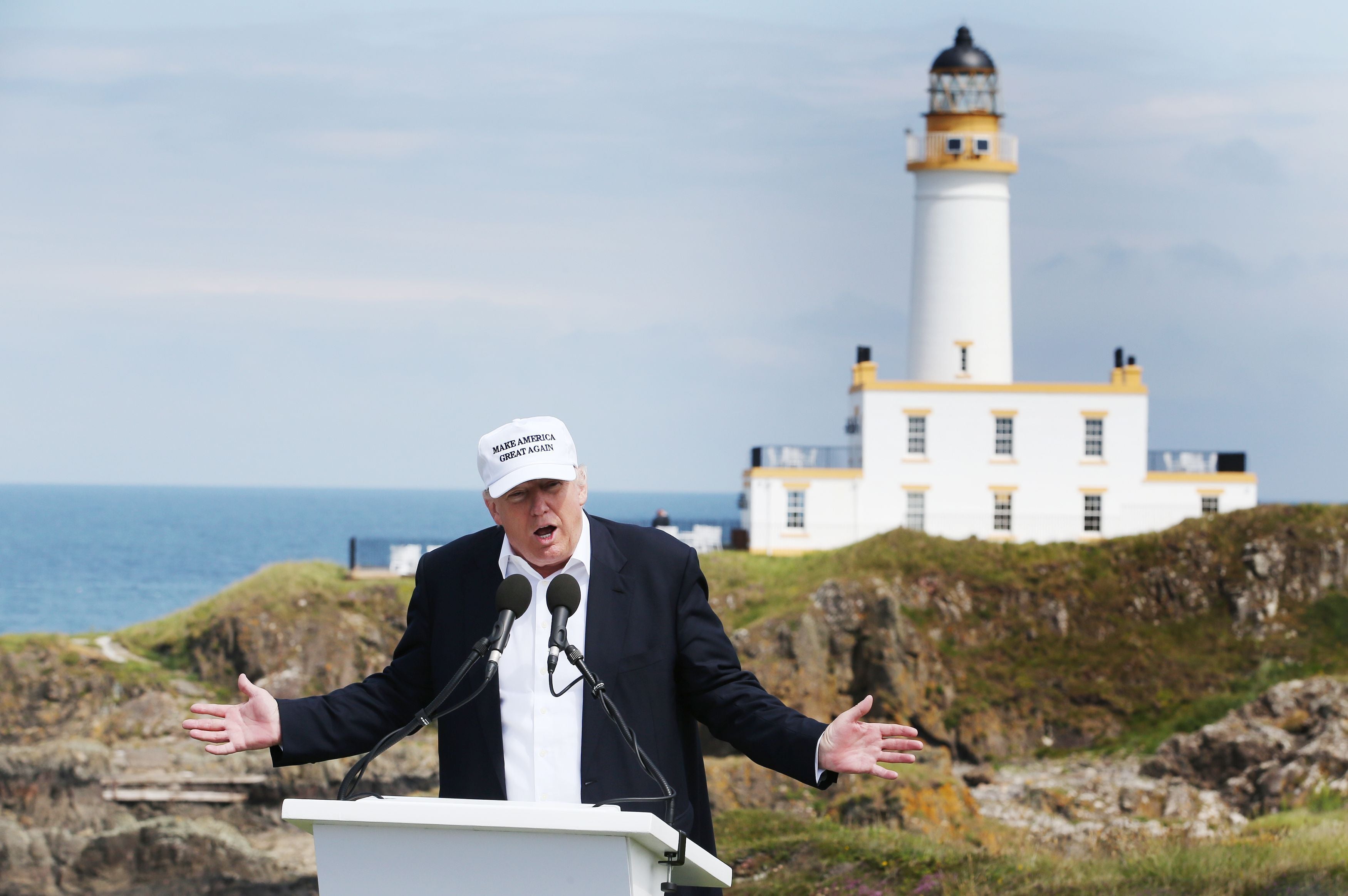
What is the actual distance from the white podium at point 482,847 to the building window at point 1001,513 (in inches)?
1405

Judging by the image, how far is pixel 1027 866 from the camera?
33.9 ft

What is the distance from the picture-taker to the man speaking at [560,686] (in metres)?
4.27

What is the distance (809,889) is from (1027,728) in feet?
70.6

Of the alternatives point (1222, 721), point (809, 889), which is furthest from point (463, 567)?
point (1222, 721)

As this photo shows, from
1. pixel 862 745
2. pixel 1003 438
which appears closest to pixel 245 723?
pixel 862 745

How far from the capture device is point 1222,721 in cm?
2811

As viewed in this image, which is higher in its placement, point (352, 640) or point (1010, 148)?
point (1010, 148)

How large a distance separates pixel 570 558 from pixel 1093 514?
35.8 metres

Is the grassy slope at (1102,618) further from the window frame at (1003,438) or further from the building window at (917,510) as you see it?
the window frame at (1003,438)

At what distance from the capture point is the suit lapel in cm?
429

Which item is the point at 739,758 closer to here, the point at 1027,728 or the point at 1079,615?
the point at 1027,728

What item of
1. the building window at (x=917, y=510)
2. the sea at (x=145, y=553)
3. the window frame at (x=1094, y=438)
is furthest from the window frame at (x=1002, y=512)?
the sea at (x=145, y=553)

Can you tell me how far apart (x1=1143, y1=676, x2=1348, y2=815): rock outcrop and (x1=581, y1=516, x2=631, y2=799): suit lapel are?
20.2 metres

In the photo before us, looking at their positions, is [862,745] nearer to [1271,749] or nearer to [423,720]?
[423,720]
